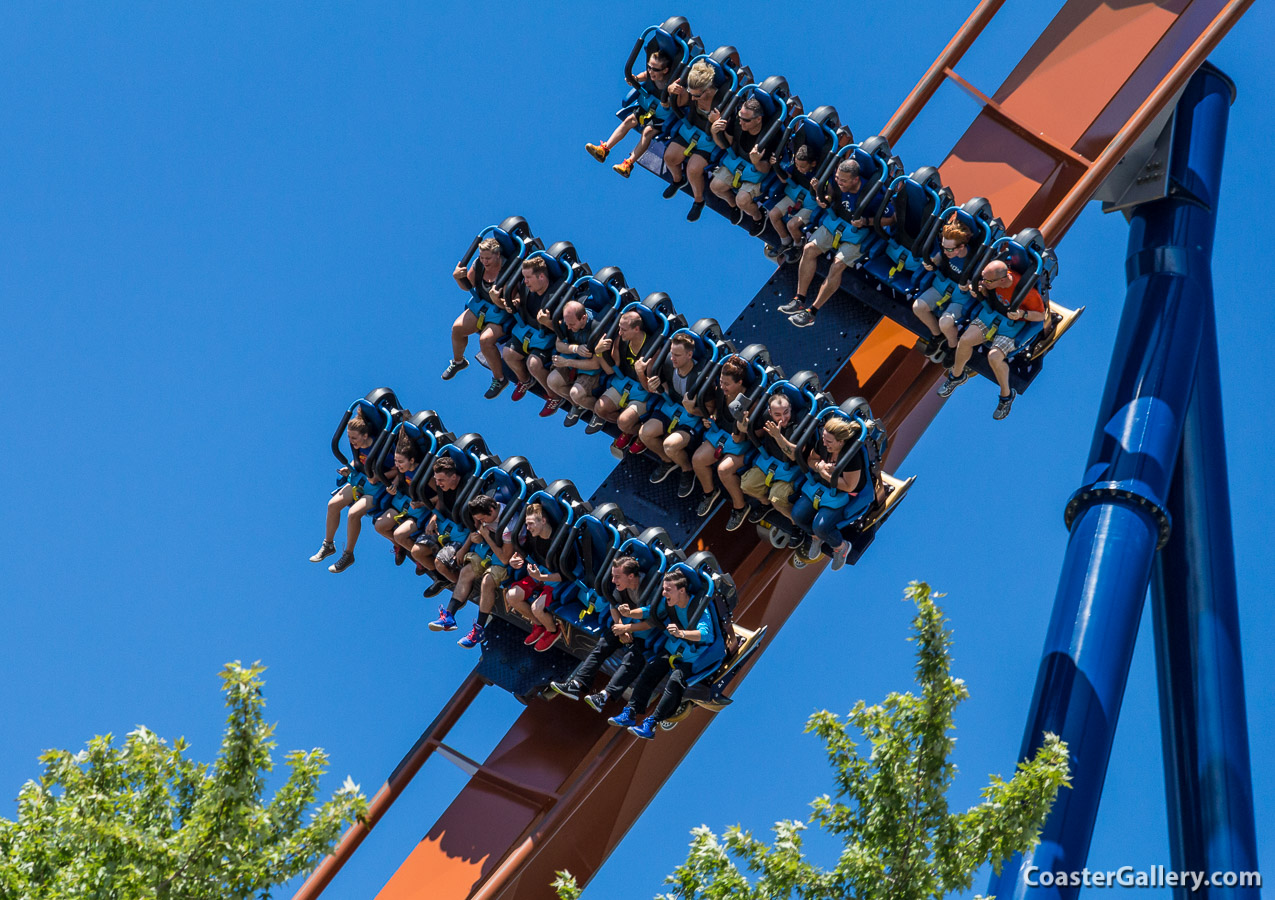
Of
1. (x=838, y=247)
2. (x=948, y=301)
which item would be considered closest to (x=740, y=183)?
(x=838, y=247)

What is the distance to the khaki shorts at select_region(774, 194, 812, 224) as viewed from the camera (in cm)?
1247

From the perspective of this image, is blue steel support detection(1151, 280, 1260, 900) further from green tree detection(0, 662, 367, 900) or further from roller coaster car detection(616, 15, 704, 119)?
green tree detection(0, 662, 367, 900)

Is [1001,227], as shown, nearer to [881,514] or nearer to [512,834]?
[881,514]

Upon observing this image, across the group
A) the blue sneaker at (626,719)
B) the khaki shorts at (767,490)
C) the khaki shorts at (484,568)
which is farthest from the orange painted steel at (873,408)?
the khaki shorts at (484,568)

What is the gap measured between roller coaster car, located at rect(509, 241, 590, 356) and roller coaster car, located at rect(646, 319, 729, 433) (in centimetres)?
76

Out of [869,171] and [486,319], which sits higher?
[869,171]

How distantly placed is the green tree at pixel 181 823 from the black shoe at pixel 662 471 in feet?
12.9

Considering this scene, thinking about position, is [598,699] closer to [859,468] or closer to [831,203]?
[859,468]

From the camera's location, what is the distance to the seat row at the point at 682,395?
36.7ft

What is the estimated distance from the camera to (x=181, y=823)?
879 centimetres

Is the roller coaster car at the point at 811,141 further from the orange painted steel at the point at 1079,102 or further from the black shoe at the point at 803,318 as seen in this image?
the orange painted steel at the point at 1079,102

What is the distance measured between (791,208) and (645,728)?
3.60 metres

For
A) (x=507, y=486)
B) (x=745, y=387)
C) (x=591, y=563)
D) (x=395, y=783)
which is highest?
(x=745, y=387)

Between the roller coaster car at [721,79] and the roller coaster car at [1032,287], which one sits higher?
the roller coaster car at [721,79]
